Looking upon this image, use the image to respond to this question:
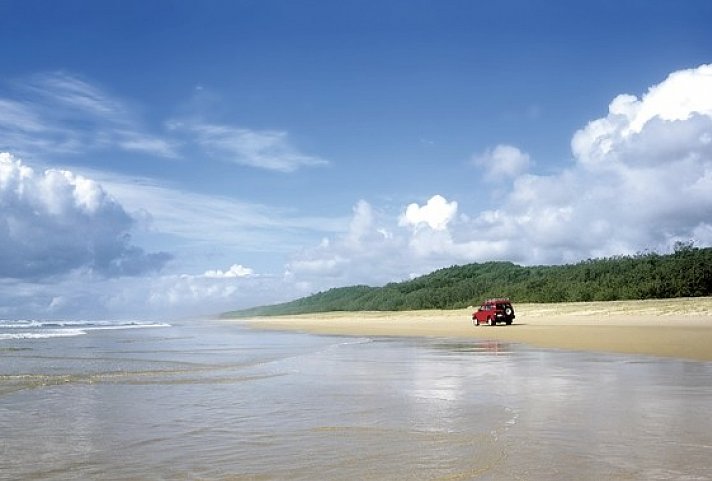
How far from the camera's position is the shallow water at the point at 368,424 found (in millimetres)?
7980

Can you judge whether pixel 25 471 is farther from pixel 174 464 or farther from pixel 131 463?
pixel 174 464

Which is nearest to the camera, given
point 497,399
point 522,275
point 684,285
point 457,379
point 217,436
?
point 217,436

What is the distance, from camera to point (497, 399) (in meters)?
13.3

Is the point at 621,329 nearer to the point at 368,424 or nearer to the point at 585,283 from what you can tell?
the point at 368,424

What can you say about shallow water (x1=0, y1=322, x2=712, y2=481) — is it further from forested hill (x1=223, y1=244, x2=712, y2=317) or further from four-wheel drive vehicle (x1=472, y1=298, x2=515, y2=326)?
forested hill (x1=223, y1=244, x2=712, y2=317)

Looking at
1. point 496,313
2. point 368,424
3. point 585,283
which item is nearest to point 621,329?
point 496,313

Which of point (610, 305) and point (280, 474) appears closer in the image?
point (280, 474)

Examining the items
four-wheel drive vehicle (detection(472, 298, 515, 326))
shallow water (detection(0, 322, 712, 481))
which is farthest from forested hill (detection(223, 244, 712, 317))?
shallow water (detection(0, 322, 712, 481))

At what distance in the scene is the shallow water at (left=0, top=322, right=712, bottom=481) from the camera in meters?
7.98

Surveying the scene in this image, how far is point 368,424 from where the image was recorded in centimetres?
1086

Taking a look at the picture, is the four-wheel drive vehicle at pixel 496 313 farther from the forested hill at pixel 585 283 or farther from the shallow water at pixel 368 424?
the shallow water at pixel 368 424

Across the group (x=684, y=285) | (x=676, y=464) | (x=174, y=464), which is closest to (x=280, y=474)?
(x=174, y=464)

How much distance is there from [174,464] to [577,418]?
673 centimetres

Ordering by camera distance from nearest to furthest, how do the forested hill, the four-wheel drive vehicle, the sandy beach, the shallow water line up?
the shallow water, the sandy beach, the four-wheel drive vehicle, the forested hill
